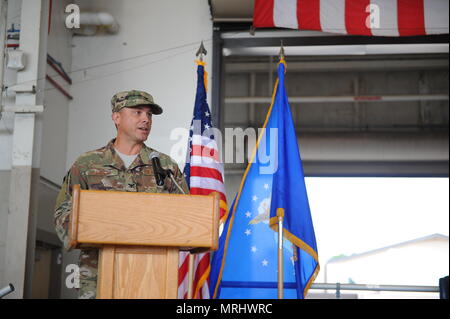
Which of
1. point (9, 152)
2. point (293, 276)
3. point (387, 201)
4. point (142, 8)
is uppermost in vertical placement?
point (142, 8)

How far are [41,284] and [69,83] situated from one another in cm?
170

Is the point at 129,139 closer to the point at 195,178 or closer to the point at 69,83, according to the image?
the point at 195,178

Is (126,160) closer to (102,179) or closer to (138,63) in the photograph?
(102,179)

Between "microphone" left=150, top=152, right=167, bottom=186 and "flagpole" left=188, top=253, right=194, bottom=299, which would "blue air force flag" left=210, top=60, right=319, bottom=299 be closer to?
"flagpole" left=188, top=253, right=194, bottom=299

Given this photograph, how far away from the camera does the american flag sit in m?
4.27

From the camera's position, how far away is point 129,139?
2.92 metres

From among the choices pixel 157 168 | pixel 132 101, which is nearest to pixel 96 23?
pixel 132 101

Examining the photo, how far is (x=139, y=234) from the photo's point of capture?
2082 millimetres

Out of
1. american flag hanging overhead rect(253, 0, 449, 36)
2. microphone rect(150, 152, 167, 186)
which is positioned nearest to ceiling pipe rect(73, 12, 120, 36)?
american flag hanging overhead rect(253, 0, 449, 36)

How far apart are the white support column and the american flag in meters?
1.07

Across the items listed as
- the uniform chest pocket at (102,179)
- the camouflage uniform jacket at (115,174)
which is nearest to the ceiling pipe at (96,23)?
the camouflage uniform jacket at (115,174)

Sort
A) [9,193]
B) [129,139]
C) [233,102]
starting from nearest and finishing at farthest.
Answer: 1. [129,139]
2. [9,193]
3. [233,102]

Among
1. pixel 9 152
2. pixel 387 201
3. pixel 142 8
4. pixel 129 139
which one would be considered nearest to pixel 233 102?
pixel 387 201

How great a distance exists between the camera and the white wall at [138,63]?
544 cm
